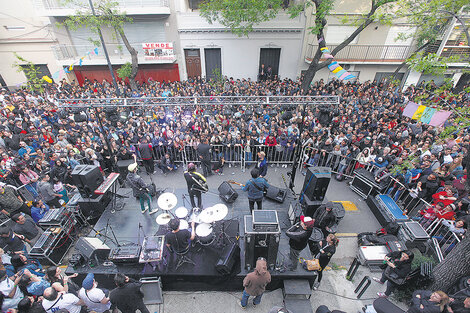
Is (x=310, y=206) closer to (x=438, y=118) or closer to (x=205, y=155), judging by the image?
(x=205, y=155)

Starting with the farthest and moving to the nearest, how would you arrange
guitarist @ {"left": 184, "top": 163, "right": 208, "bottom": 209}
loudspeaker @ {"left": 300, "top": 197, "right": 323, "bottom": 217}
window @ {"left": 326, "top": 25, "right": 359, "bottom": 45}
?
1. window @ {"left": 326, "top": 25, "right": 359, "bottom": 45}
2. loudspeaker @ {"left": 300, "top": 197, "right": 323, "bottom": 217}
3. guitarist @ {"left": 184, "top": 163, "right": 208, "bottom": 209}

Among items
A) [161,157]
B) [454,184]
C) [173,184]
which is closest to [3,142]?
[161,157]

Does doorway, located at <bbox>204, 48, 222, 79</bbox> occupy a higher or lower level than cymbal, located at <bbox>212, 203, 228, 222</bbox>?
higher

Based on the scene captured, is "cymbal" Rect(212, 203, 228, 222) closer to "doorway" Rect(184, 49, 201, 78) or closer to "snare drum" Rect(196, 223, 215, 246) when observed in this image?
"snare drum" Rect(196, 223, 215, 246)

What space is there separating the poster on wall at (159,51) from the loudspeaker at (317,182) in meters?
17.7

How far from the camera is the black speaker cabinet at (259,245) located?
5094 mm

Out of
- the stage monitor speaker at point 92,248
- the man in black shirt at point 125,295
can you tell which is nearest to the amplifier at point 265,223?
the man in black shirt at point 125,295

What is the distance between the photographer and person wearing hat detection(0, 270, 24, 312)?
14.4ft

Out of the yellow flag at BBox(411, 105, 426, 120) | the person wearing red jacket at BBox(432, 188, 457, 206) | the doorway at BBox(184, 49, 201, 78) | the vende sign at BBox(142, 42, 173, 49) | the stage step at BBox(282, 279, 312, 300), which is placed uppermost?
the vende sign at BBox(142, 42, 173, 49)

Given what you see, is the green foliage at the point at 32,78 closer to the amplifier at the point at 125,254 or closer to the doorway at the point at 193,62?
the doorway at the point at 193,62

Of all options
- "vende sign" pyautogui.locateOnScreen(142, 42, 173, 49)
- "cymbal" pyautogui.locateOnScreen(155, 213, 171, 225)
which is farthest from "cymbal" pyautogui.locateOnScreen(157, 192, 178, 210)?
"vende sign" pyautogui.locateOnScreen(142, 42, 173, 49)

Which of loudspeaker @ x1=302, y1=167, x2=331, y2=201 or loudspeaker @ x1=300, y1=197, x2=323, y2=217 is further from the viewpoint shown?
loudspeaker @ x1=300, y1=197, x2=323, y2=217

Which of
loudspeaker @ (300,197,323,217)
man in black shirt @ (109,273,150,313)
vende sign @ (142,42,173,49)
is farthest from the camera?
vende sign @ (142,42,173,49)

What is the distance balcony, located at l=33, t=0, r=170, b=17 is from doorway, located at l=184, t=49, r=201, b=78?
3434mm
